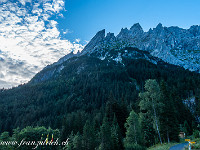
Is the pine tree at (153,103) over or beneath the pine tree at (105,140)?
over

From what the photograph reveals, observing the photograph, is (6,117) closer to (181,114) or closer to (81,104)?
(81,104)

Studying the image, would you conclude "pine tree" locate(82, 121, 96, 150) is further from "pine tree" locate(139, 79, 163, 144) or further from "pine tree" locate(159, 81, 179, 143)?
"pine tree" locate(159, 81, 179, 143)

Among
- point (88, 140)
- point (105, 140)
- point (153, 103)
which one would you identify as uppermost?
point (153, 103)

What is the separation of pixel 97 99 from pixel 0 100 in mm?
158755

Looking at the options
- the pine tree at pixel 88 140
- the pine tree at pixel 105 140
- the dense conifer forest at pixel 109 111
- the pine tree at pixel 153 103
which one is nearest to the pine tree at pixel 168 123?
the dense conifer forest at pixel 109 111

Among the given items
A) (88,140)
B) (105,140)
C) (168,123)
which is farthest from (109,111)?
(168,123)

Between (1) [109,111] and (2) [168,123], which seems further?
(1) [109,111]

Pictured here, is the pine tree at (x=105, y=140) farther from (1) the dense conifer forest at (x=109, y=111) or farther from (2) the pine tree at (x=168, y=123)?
(2) the pine tree at (x=168, y=123)

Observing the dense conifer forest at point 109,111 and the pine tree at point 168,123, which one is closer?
the pine tree at point 168,123

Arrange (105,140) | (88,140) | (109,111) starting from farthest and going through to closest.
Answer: (109,111) → (88,140) → (105,140)

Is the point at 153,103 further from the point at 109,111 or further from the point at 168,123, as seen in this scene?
the point at 109,111

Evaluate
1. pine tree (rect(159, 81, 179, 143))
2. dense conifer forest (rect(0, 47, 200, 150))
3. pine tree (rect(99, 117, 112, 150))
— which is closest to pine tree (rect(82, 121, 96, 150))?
dense conifer forest (rect(0, 47, 200, 150))

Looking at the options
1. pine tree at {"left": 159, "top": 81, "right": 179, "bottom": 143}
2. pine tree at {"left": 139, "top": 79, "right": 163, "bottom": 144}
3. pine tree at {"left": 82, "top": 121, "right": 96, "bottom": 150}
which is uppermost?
pine tree at {"left": 139, "top": 79, "right": 163, "bottom": 144}

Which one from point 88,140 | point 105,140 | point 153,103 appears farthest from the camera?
point 88,140
